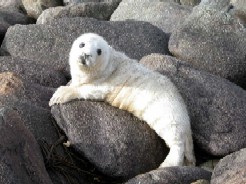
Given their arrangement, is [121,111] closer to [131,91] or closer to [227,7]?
[131,91]

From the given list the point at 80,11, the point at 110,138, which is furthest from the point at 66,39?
the point at 110,138

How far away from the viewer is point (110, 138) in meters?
6.82

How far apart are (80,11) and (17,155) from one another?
666 centimetres

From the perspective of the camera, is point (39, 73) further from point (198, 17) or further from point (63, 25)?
point (198, 17)

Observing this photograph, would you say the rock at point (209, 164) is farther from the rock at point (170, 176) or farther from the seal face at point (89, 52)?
the seal face at point (89, 52)

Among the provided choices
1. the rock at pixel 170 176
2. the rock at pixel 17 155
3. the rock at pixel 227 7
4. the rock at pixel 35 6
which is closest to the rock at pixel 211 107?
the rock at pixel 170 176

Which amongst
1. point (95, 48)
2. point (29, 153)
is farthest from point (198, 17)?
point (29, 153)

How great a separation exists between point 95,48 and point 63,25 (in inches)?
106

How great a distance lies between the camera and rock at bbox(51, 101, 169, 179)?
21.9ft

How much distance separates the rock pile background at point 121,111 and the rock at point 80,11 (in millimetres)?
30

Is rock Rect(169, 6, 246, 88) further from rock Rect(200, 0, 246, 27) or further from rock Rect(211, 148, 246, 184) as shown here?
rock Rect(211, 148, 246, 184)

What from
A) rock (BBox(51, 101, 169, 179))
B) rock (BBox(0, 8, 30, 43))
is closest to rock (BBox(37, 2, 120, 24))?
rock (BBox(0, 8, 30, 43))

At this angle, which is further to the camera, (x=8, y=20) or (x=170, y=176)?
(x=8, y=20)

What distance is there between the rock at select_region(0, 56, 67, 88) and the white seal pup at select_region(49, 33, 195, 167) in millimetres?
1055
